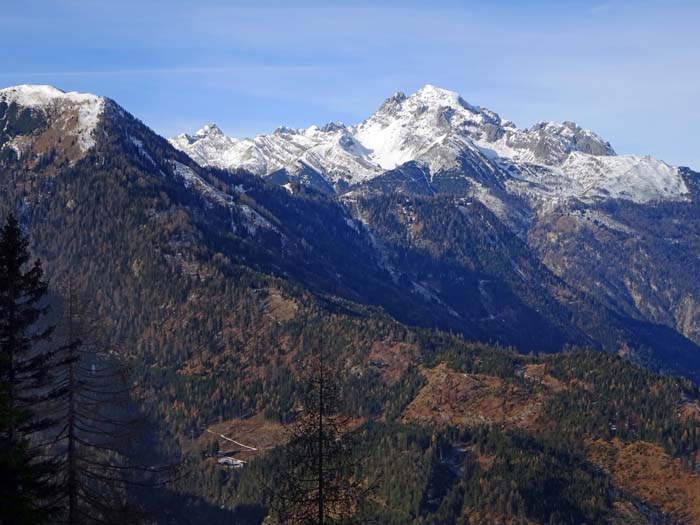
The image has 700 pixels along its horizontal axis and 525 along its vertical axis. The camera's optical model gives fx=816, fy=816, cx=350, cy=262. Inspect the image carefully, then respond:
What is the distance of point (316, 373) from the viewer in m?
55.9

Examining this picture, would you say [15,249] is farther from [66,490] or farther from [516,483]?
[516,483]

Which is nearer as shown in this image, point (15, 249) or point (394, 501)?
point (15, 249)

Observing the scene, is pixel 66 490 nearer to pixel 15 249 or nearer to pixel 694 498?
Answer: pixel 15 249

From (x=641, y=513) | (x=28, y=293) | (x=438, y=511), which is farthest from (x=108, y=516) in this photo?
(x=641, y=513)

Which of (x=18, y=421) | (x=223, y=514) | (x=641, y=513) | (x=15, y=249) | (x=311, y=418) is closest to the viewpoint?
(x=18, y=421)

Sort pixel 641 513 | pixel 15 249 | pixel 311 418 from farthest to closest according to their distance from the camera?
pixel 641 513 < pixel 15 249 < pixel 311 418

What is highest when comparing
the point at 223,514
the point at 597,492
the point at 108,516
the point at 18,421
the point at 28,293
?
the point at 28,293

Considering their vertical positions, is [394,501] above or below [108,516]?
below

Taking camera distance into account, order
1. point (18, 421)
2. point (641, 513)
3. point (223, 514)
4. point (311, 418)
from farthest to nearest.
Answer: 1. point (223, 514)
2. point (641, 513)
3. point (311, 418)
4. point (18, 421)

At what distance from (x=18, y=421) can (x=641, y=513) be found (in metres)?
162

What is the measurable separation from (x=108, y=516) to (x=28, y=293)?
16.4 meters

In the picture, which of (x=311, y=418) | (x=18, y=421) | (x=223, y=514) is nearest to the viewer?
(x=18, y=421)

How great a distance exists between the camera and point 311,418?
51.4 m

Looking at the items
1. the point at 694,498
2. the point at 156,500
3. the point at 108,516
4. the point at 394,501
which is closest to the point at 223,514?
the point at 156,500
